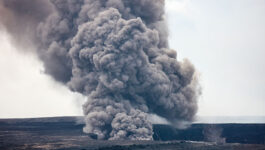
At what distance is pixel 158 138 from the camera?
64.2m

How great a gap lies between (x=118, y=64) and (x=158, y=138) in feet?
45.7

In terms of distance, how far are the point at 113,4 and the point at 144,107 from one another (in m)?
17.2

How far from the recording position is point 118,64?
194 feet

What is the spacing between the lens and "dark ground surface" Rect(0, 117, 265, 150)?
48.3 meters

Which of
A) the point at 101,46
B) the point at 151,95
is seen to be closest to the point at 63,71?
the point at 101,46

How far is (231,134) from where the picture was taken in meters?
65.9

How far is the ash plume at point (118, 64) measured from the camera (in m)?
58.1

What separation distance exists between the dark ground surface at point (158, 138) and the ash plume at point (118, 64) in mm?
3164

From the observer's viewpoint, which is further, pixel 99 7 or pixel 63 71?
pixel 63 71

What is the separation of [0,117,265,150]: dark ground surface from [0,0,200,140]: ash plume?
3.16 metres

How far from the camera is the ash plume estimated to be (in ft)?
191

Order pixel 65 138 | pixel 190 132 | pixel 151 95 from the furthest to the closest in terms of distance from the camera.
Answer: pixel 190 132 → pixel 151 95 → pixel 65 138

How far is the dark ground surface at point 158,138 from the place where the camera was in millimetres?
48344

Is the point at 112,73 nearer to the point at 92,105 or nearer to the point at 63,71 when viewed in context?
the point at 92,105
